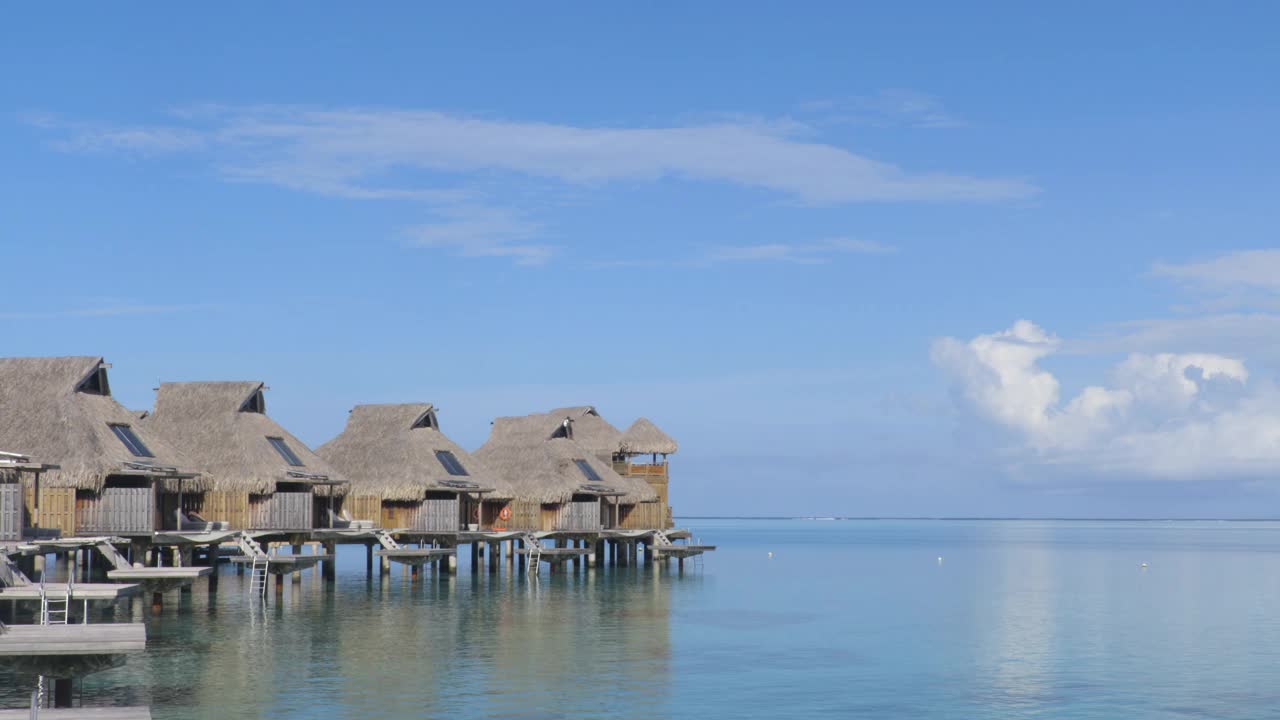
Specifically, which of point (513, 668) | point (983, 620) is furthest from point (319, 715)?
point (983, 620)

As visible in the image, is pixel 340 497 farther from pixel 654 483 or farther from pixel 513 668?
pixel 513 668

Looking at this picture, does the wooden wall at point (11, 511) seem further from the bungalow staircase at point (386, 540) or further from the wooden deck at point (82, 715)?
the wooden deck at point (82, 715)

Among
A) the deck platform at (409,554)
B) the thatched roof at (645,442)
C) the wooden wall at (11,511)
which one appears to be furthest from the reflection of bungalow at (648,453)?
the wooden wall at (11,511)

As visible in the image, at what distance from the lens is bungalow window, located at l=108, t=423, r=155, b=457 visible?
45675 mm

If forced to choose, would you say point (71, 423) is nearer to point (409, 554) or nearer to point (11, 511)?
point (11, 511)

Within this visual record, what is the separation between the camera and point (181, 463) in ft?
155

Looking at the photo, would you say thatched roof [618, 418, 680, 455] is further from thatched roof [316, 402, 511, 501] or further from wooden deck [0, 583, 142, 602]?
wooden deck [0, 583, 142, 602]

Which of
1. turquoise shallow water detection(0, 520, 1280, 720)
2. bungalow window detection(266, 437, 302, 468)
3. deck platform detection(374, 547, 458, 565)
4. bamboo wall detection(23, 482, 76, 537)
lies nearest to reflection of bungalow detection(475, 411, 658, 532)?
turquoise shallow water detection(0, 520, 1280, 720)

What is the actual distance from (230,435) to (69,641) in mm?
32483

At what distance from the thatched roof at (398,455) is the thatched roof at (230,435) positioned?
3593 mm

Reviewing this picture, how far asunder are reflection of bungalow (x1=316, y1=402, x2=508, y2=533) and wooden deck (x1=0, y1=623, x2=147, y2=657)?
3584 cm

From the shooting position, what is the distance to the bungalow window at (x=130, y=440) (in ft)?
150

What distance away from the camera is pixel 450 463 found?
61500 millimetres

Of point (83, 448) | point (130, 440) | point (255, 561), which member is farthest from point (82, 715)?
point (130, 440)
